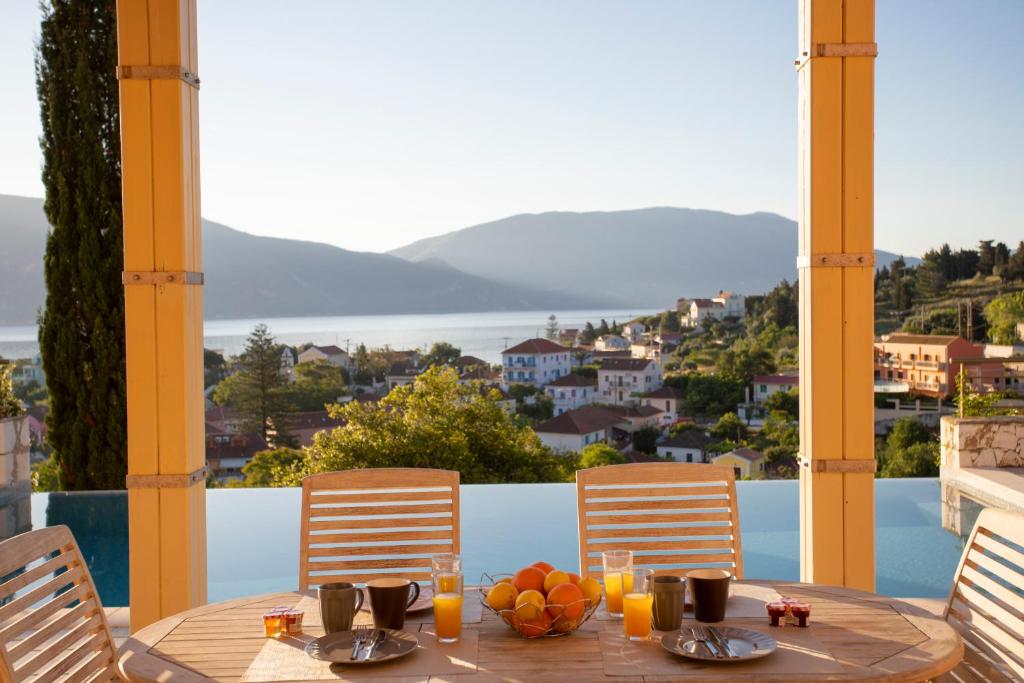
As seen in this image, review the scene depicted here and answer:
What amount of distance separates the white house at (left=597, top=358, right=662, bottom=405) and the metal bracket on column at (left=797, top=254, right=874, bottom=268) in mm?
6751

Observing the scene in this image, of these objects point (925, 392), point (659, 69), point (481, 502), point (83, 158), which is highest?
point (659, 69)

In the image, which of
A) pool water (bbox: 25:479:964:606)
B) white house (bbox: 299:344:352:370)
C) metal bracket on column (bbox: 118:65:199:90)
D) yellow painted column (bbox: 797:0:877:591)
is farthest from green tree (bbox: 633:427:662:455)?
metal bracket on column (bbox: 118:65:199:90)

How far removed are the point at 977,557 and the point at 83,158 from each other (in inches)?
275

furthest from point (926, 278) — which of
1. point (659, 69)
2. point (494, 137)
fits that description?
point (494, 137)

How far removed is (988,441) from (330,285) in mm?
7228

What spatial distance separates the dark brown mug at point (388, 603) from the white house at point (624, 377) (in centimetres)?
789

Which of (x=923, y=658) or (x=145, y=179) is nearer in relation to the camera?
(x=923, y=658)

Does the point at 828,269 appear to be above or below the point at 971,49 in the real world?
below

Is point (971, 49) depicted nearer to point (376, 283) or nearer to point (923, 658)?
point (376, 283)

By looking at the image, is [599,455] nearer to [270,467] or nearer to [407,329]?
[407,329]

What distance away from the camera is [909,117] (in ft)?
31.8

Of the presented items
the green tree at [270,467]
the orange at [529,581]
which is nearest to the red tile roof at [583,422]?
the green tree at [270,467]

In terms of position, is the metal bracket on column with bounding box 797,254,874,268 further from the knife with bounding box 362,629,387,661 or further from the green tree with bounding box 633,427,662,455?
the green tree with bounding box 633,427,662,455

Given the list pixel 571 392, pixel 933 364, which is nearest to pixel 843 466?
pixel 933 364
